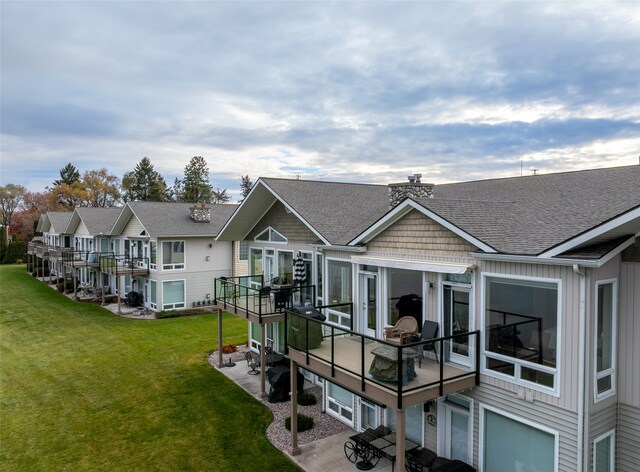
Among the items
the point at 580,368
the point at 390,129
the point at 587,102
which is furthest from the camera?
the point at 390,129

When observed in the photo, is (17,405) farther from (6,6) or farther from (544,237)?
(544,237)

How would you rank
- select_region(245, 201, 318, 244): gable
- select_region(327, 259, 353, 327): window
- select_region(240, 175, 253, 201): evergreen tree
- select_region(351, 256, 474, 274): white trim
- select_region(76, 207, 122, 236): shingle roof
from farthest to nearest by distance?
select_region(240, 175, 253, 201): evergreen tree < select_region(76, 207, 122, 236): shingle roof < select_region(245, 201, 318, 244): gable < select_region(327, 259, 353, 327): window < select_region(351, 256, 474, 274): white trim

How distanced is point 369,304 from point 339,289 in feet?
5.48

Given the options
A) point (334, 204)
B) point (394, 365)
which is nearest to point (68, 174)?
point (334, 204)

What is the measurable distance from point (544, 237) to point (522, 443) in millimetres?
3821

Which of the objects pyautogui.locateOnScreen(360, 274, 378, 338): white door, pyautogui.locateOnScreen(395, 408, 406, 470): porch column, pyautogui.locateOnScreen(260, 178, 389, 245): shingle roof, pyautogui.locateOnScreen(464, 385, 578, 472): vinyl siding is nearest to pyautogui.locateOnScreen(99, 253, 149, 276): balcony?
pyautogui.locateOnScreen(260, 178, 389, 245): shingle roof

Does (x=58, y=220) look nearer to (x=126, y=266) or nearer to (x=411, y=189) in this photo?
(x=126, y=266)

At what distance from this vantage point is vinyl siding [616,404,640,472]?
7.34 meters

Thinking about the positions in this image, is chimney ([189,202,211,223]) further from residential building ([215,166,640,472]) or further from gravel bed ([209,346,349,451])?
residential building ([215,166,640,472])

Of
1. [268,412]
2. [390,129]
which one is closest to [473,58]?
[390,129]

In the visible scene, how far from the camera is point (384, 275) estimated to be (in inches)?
422

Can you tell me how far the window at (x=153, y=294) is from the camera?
27.5 metres

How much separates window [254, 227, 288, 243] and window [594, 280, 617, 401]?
1072cm

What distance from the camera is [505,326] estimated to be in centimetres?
800
